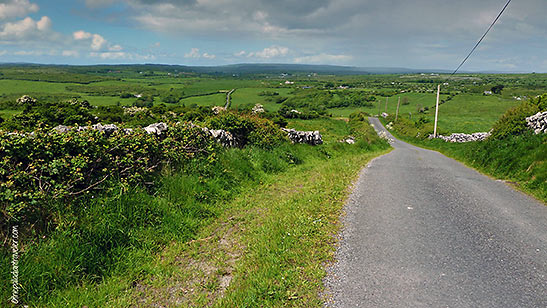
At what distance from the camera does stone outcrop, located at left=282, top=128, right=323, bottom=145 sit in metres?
18.4

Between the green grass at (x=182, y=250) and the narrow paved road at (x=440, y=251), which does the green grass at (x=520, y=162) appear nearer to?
the narrow paved road at (x=440, y=251)

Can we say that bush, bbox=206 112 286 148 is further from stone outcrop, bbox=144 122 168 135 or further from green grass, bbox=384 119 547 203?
green grass, bbox=384 119 547 203

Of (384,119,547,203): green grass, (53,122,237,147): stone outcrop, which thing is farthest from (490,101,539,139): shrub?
(53,122,237,147): stone outcrop

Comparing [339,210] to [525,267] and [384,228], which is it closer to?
[384,228]

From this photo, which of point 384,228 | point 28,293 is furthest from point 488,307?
point 28,293

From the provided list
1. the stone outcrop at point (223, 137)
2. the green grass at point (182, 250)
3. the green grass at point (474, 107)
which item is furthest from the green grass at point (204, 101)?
the green grass at point (182, 250)

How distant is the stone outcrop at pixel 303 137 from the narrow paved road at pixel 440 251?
962 centimetres

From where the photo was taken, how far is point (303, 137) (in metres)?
19.1

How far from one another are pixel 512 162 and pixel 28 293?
15538mm

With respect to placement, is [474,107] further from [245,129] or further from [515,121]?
[245,129]

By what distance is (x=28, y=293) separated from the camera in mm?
4039

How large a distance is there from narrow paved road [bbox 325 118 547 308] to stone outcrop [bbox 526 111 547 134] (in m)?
8.05

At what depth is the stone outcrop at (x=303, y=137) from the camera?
18.4 meters

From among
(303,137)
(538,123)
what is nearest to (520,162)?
(538,123)
